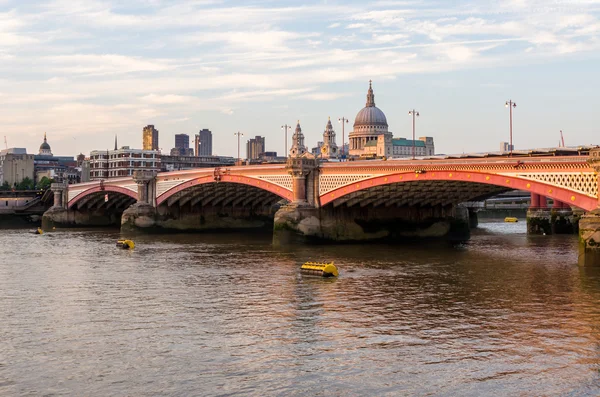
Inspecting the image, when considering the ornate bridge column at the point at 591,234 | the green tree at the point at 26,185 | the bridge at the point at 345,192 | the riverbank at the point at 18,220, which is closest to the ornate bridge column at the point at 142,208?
the bridge at the point at 345,192

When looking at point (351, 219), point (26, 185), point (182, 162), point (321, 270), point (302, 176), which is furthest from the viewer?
point (182, 162)

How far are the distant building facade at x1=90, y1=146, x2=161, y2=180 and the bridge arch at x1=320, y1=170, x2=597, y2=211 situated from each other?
10533cm

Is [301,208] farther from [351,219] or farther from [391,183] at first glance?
[391,183]

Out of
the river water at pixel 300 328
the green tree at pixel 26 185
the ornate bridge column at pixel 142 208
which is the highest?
the green tree at pixel 26 185

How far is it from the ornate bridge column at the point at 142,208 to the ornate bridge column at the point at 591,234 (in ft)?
172

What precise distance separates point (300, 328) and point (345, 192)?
32.7 m

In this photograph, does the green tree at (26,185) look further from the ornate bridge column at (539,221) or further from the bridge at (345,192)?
the ornate bridge column at (539,221)

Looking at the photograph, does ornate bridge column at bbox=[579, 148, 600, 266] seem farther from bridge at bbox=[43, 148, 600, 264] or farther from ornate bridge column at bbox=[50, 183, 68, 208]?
ornate bridge column at bbox=[50, 183, 68, 208]

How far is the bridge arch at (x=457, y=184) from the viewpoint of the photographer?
1763 inches

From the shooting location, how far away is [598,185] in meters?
42.3

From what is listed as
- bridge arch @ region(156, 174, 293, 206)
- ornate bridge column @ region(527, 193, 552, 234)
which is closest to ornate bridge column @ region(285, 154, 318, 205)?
bridge arch @ region(156, 174, 293, 206)

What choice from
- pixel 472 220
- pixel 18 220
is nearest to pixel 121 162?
pixel 18 220

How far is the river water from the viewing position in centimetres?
2212

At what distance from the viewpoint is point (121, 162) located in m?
165
